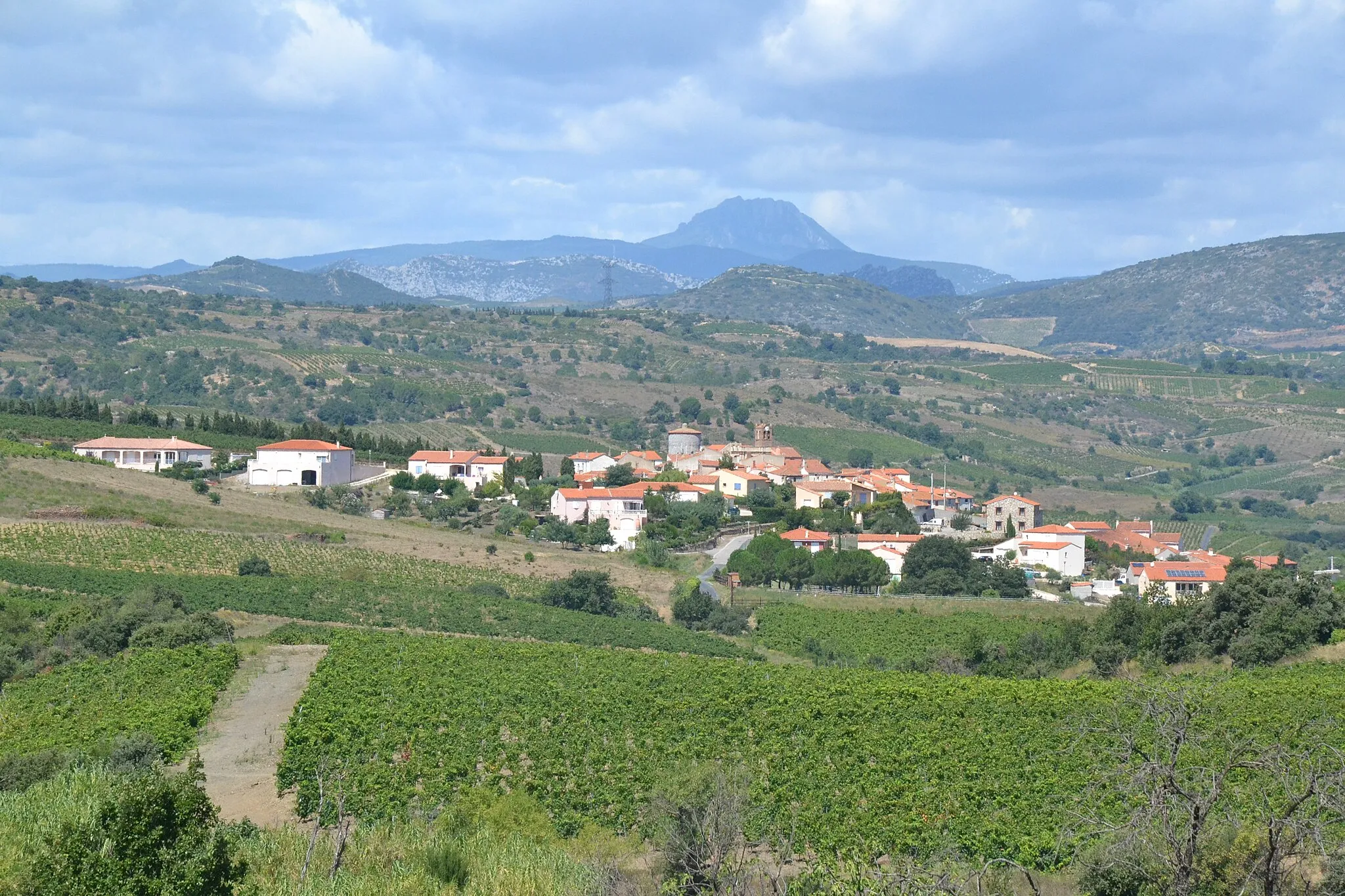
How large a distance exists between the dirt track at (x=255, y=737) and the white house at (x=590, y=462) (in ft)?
177

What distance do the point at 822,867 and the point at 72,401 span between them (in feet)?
257

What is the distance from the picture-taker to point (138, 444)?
7619 centimetres

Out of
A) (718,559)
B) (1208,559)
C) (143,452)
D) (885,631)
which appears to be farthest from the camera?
(143,452)

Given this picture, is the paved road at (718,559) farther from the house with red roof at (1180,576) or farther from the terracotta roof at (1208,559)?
the terracotta roof at (1208,559)

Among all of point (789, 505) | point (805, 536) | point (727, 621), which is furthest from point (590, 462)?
point (727, 621)

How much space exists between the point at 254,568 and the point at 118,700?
22.4 meters

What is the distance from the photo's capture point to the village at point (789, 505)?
6650 cm

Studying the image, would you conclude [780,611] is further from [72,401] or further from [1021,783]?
[72,401]

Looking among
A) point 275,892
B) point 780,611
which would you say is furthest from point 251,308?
point 275,892

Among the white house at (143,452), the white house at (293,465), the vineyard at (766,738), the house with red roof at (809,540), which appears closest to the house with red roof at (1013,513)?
the house with red roof at (809,540)

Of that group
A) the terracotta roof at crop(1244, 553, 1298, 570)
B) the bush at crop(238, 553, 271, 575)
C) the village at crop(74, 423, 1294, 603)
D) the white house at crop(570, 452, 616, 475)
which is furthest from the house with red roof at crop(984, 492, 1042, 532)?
the bush at crop(238, 553, 271, 575)

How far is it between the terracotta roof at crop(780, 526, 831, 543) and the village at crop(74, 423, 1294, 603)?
4.6 inches

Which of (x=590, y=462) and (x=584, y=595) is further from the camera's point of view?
→ (x=590, y=462)

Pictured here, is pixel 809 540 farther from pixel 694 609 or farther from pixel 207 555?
pixel 207 555
